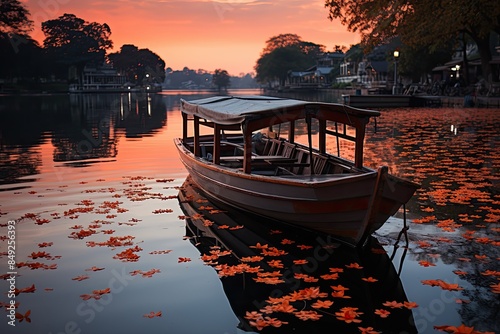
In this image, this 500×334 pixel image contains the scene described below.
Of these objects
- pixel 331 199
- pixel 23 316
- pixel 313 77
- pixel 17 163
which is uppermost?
pixel 313 77

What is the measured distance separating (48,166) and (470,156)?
15651 millimetres

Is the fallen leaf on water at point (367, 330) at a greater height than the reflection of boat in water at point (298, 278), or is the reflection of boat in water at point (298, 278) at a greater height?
the fallen leaf on water at point (367, 330)

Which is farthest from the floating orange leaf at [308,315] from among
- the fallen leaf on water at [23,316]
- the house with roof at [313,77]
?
the house with roof at [313,77]

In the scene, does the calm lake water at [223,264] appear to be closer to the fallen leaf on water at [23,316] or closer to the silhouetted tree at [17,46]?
the fallen leaf on water at [23,316]

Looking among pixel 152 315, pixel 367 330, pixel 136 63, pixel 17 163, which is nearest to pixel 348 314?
pixel 367 330

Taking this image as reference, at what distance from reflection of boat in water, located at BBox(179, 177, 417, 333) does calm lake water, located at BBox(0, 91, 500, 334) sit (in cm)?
3

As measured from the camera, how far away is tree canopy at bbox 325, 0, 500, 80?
3481 centimetres

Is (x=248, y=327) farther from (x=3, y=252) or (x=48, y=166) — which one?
(x=48, y=166)

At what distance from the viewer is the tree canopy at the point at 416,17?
34812mm

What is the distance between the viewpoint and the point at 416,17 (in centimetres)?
3803

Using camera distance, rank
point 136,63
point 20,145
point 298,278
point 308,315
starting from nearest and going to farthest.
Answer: point 308,315
point 298,278
point 20,145
point 136,63

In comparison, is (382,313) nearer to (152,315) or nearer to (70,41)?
(152,315)

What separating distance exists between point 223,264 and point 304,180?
2113mm

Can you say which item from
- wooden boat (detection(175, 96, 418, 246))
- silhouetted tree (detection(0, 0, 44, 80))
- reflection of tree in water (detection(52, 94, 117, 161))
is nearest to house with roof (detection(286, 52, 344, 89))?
silhouetted tree (detection(0, 0, 44, 80))
